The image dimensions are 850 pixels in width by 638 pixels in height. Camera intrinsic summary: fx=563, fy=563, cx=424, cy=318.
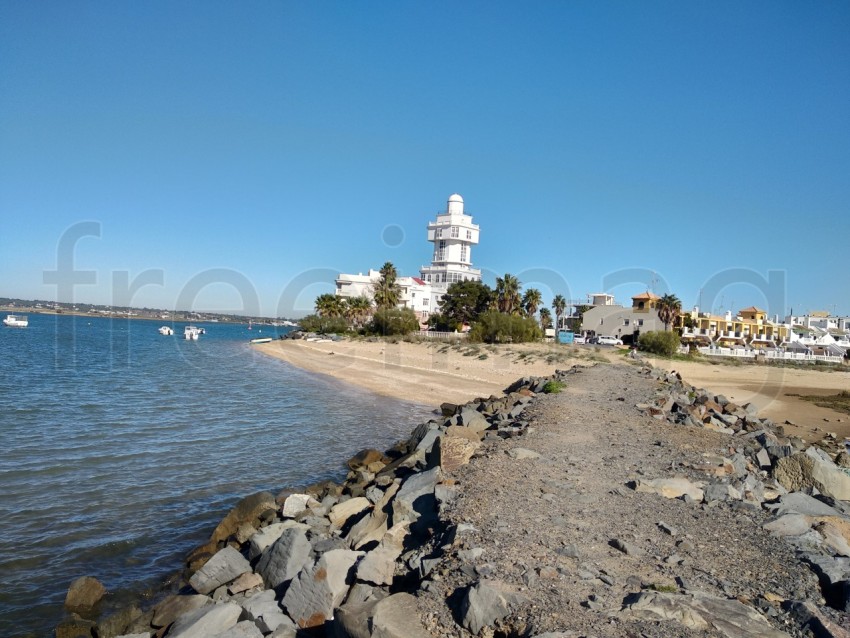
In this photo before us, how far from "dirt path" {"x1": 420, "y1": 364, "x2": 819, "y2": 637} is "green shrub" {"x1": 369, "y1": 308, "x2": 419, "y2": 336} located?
2011 inches

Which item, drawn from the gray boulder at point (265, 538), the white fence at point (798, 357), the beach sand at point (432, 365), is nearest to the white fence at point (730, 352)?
the white fence at point (798, 357)

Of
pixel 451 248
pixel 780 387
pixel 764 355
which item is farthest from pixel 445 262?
pixel 780 387

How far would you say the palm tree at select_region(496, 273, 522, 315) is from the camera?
2431 inches

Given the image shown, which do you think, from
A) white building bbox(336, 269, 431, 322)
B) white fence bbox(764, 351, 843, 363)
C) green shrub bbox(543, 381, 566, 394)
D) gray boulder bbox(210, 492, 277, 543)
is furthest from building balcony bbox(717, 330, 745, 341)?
gray boulder bbox(210, 492, 277, 543)

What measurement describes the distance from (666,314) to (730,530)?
60.1m

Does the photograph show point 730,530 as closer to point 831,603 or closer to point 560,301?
point 831,603

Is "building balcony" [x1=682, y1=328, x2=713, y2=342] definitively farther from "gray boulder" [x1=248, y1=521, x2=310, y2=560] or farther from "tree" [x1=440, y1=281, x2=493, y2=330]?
Result: "gray boulder" [x1=248, y1=521, x2=310, y2=560]

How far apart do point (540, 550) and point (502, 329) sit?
46786 mm

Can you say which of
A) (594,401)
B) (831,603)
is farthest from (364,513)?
(594,401)

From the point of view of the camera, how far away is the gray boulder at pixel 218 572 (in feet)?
24.6

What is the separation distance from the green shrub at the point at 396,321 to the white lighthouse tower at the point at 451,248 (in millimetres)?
14934

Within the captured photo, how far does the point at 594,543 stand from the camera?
6.31 m

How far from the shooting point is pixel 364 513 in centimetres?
932

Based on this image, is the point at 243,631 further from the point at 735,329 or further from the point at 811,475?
the point at 735,329
